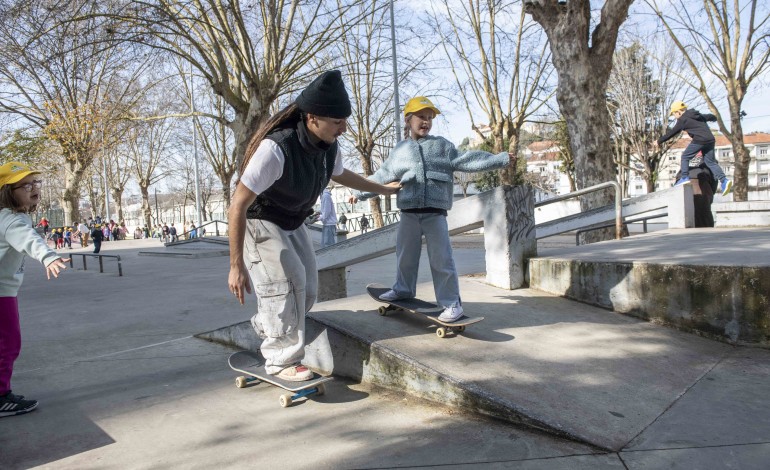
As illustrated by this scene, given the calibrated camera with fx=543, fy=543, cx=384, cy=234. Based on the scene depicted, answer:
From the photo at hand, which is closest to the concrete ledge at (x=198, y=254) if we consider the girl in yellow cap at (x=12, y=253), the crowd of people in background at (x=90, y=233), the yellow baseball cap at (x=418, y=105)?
the crowd of people in background at (x=90, y=233)

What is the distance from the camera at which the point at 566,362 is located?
3.24 m

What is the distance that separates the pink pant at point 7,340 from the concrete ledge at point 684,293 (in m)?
4.03

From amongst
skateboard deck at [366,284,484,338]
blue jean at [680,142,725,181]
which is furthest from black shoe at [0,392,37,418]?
blue jean at [680,142,725,181]

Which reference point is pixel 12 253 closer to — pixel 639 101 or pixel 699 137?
pixel 699 137

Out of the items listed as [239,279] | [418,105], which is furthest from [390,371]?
[418,105]

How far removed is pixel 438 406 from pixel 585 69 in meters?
8.38

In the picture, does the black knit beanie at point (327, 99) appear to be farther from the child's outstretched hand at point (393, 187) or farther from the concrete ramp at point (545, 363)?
the concrete ramp at point (545, 363)

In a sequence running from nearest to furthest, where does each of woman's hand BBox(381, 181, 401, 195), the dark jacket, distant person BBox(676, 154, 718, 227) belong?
woman's hand BBox(381, 181, 401, 195)
the dark jacket
distant person BBox(676, 154, 718, 227)

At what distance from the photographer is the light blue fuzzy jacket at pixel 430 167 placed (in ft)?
12.5

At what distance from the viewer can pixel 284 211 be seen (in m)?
3.16

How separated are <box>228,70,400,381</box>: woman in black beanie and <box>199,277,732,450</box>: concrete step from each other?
523 mm

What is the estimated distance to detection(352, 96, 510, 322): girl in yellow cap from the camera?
376 centimetres

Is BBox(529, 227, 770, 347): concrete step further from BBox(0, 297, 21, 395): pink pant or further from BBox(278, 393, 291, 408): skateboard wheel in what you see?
BBox(0, 297, 21, 395): pink pant

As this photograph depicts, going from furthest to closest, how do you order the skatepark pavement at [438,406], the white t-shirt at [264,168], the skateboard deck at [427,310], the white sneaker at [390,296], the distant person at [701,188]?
the distant person at [701,188]
the white sneaker at [390,296]
the skateboard deck at [427,310]
the white t-shirt at [264,168]
the skatepark pavement at [438,406]
